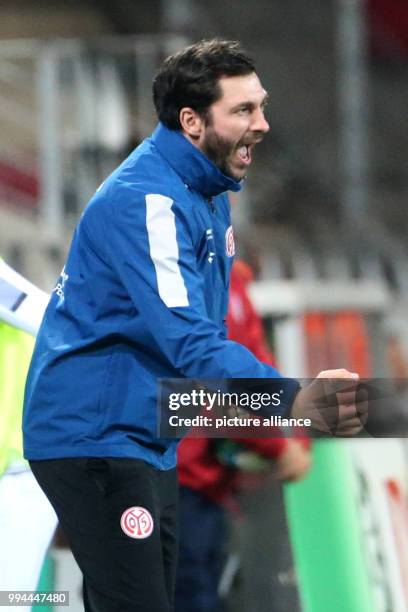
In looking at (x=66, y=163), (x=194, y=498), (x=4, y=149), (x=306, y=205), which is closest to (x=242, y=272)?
(x=194, y=498)

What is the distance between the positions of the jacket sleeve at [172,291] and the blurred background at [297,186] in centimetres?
85

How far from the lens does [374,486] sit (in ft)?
15.3

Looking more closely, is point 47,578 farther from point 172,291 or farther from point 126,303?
point 172,291

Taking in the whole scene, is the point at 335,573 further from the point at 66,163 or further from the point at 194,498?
the point at 66,163

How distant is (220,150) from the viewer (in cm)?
296

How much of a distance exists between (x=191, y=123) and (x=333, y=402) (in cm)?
64

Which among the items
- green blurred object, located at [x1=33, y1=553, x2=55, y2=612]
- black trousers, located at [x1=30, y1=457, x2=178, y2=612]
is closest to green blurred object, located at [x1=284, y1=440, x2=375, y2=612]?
green blurred object, located at [x1=33, y1=553, x2=55, y2=612]

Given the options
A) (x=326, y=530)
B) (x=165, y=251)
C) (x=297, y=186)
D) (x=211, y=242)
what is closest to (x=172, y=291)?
(x=165, y=251)

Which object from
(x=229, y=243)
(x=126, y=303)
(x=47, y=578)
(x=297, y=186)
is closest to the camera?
(x=126, y=303)

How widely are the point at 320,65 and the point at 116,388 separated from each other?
1930 cm

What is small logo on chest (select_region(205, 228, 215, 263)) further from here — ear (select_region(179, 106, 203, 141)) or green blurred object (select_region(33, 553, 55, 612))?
green blurred object (select_region(33, 553, 55, 612))

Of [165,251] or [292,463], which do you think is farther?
[292,463]

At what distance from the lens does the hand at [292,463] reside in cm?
448

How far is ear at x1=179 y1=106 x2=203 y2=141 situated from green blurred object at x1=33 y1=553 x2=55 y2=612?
1016 mm
